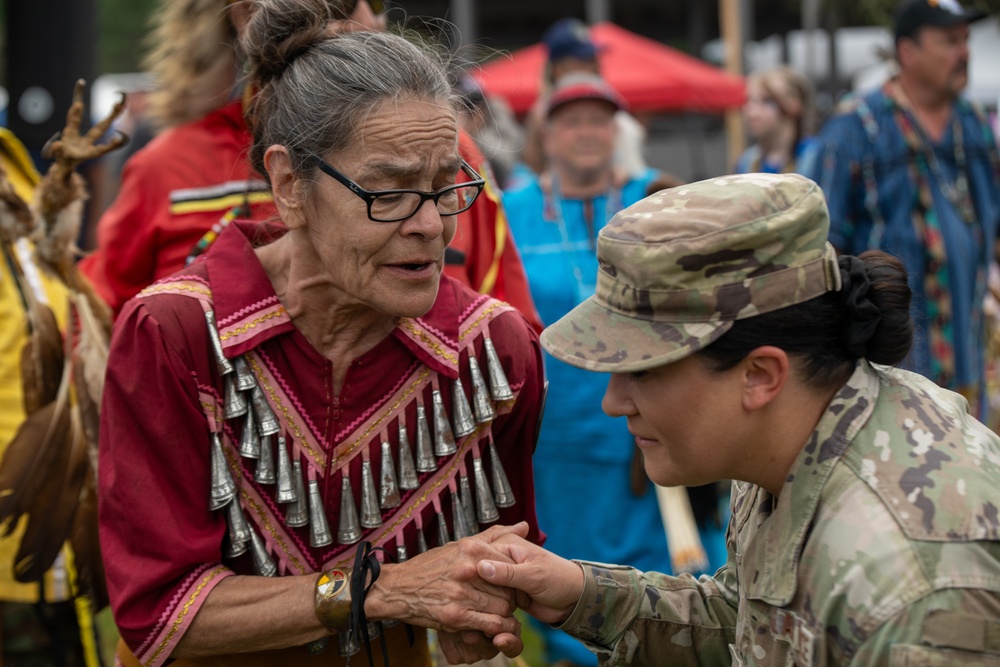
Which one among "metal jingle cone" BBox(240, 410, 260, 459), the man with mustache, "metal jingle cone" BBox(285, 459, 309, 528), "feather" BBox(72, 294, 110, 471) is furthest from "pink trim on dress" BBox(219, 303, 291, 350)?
the man with mustache

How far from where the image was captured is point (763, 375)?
1822mm

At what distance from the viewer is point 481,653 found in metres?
2.21

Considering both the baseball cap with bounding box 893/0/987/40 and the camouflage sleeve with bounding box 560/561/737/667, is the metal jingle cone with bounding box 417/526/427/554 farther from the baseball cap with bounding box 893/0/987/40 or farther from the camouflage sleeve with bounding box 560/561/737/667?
the baseball cap with bounding box 893/0/987/40

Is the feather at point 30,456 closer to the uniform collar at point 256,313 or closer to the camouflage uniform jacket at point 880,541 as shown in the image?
the uniform collar at point 256,313

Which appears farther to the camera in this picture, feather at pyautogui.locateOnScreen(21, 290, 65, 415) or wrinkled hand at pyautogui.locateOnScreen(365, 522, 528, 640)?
feather at pyautogui.locateOnScreen(21, 290, 65, 415)

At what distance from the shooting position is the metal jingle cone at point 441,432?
2301 mm

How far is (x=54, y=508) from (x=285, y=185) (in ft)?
3.99

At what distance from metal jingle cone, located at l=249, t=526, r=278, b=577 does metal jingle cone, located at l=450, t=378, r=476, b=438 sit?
42 cm

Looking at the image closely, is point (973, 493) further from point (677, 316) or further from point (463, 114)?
point (463, 114)

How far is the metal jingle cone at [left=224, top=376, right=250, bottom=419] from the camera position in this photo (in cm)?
217

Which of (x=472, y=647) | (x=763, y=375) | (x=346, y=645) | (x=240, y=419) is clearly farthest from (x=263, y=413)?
(x=763, y=375)

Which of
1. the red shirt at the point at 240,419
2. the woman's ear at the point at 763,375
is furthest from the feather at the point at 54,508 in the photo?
the woman's ear at the point at 763,375

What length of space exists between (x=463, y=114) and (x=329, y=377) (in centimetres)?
65

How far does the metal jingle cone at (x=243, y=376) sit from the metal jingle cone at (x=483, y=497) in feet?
1.58
